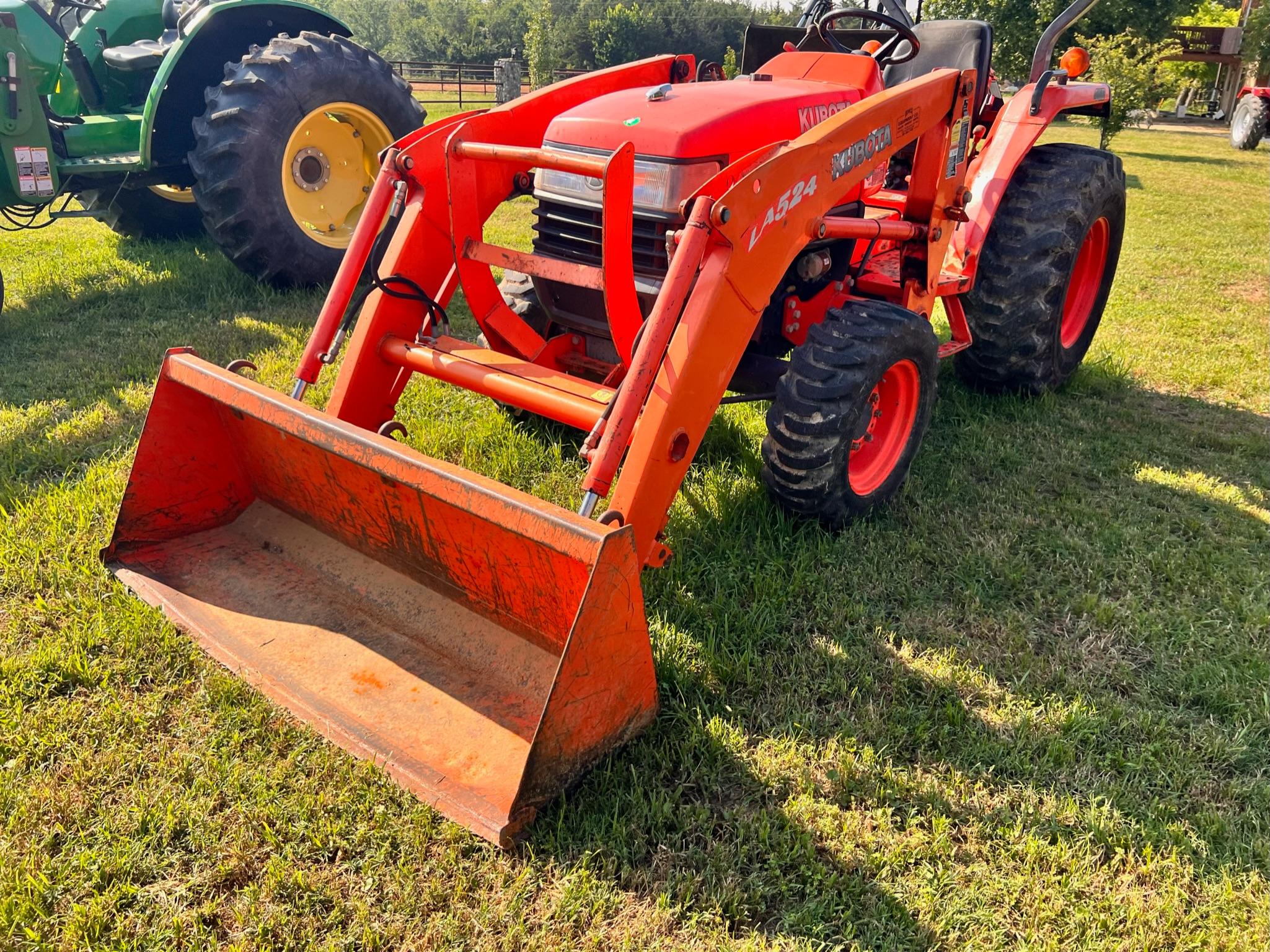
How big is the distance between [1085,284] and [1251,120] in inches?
800

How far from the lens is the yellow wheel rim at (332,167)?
6.15 metres

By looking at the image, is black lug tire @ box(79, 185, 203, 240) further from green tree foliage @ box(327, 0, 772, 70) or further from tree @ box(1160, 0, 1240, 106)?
tree @ box(1160, 0, 1240, 106)

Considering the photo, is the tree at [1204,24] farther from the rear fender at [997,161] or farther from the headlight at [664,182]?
the headlight at [664,182]

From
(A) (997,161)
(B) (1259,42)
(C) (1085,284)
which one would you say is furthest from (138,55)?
(B) (1259,42)

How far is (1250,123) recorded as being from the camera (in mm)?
20984

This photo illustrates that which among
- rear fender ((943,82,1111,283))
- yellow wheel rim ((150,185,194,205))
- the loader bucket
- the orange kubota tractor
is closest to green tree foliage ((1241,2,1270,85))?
rear fender ((943,82,1111,283))

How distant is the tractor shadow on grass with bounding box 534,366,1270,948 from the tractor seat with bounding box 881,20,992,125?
73.4 inches

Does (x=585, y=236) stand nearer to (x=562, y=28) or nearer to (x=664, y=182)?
(x=664, y=182)

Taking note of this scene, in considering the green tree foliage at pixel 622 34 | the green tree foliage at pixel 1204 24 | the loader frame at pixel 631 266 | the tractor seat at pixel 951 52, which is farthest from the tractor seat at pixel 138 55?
the green tree foliage at pixel 622 34

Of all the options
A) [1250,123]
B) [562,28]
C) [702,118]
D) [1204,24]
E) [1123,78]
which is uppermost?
[562,28]

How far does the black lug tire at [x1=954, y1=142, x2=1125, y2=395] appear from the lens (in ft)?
14.8

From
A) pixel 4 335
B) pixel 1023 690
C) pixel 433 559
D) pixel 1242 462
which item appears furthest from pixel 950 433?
pixel 4 335

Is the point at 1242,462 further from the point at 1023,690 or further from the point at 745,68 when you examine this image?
the point at 745,68

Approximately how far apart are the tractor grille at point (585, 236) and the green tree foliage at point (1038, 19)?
26.6 m
